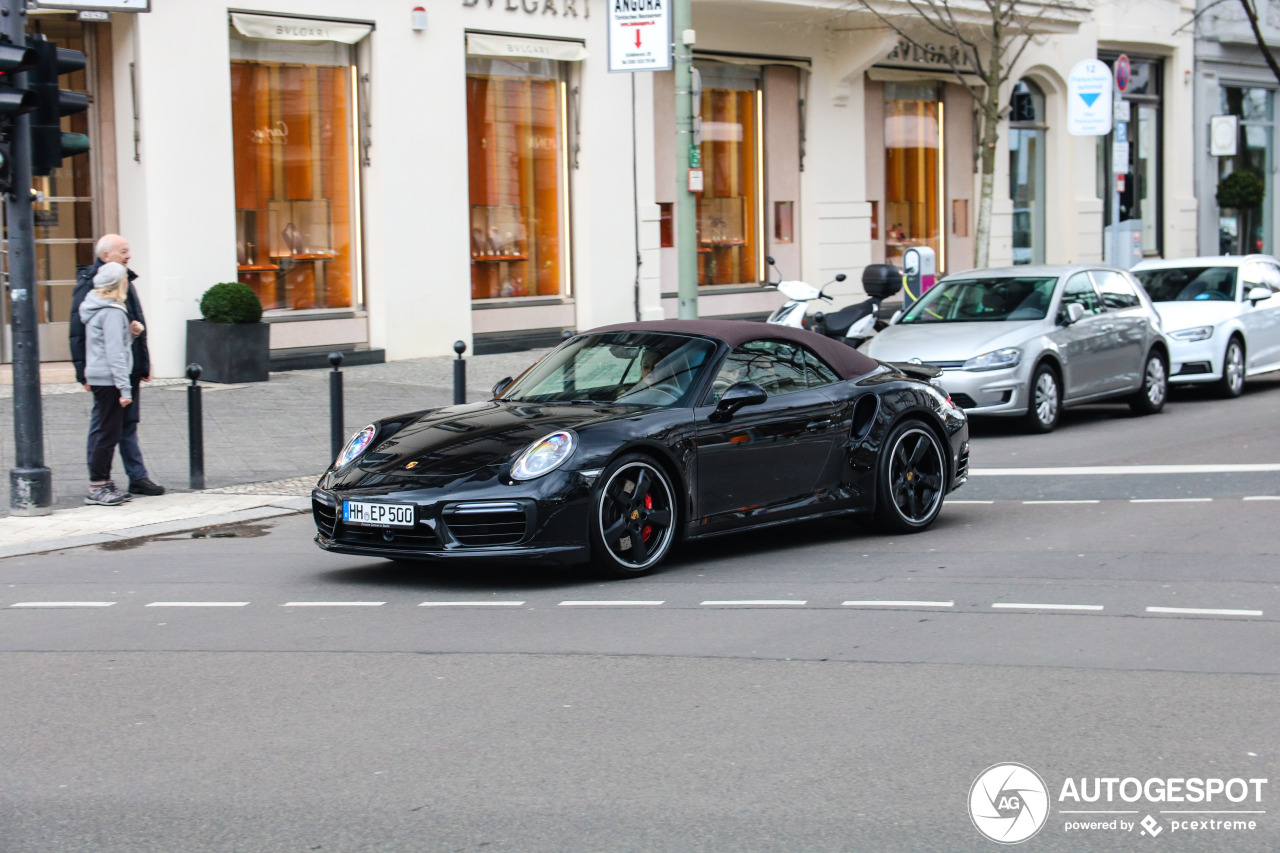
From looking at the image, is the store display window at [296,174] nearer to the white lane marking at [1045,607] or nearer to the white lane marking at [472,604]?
the white lane marking at [472,604]

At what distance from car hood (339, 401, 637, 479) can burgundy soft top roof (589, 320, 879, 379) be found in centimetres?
88

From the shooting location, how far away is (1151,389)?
16234mm

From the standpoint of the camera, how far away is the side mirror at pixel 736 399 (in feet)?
28.1

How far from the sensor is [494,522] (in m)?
7.71

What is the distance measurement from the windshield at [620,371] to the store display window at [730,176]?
1427 centimetres

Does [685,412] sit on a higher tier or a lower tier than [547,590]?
higher

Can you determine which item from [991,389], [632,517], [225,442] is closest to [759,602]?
[632,517]

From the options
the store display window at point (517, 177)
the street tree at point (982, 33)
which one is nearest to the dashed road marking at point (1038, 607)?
the store display window at point (517, 177)

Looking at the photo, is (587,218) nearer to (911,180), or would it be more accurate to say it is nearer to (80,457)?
(911,180)

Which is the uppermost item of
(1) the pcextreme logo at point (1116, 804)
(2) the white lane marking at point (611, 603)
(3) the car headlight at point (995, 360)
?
(3) the car headlight at point (995, 360)

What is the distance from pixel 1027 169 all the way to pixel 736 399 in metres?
23.0

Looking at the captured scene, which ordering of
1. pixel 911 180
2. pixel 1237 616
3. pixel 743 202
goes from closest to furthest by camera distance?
pixel 1237 616, pixel 743 202, pixel 911 180

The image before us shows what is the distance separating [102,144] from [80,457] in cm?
610

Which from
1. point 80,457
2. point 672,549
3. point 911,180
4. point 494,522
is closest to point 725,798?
point 494,522
